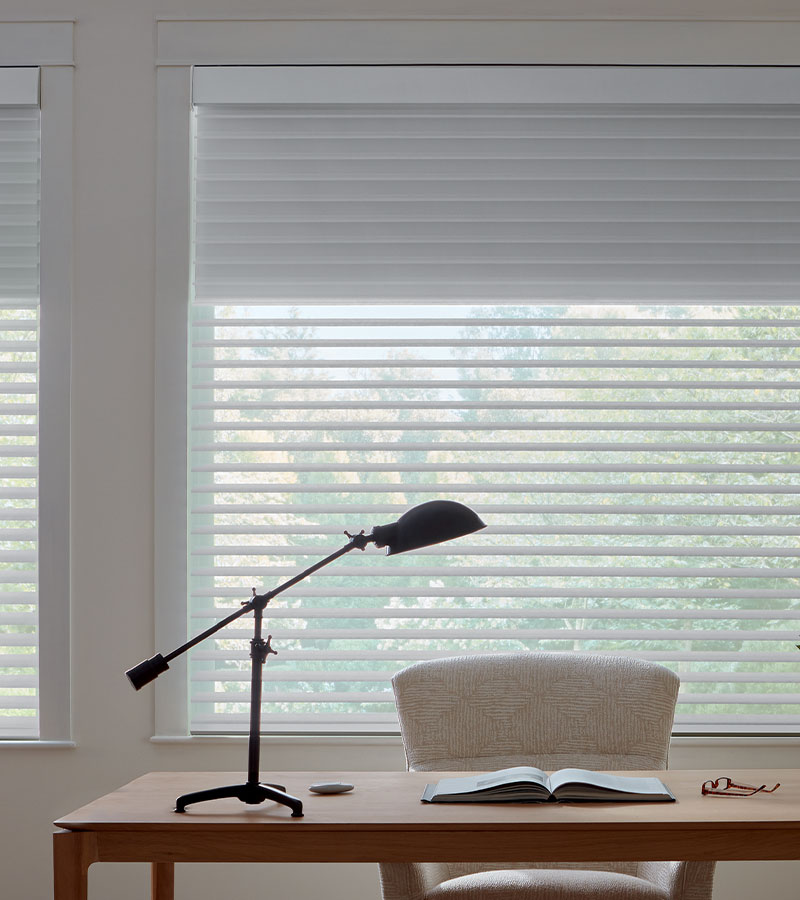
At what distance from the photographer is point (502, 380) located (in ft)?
9.84

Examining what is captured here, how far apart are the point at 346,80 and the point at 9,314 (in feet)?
4.34

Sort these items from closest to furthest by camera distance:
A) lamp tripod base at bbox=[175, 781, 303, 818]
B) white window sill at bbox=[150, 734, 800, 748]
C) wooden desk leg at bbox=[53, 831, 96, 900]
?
wooden desk leg at bbox=[53, 831, 96, 900] → lamp tripod base at bbox=[175, 781, 303, 818] → white window sill at bbox=[150, 734, 800, 748]

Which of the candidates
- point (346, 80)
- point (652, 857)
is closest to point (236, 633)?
point (652, 857)

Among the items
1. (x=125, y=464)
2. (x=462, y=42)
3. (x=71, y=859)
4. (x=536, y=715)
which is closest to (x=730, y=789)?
(x=536, y=715)

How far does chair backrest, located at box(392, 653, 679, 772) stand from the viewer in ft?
7.96

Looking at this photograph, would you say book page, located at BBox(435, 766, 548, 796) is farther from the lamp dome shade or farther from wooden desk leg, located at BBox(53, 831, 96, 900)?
wooden desk leg, located at BBox(53, 831, 96, 900)

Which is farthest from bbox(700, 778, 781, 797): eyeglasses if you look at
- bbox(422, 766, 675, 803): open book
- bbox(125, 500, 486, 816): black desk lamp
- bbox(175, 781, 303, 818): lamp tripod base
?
bbox(175, 781, 303, 818): lamp tripod base

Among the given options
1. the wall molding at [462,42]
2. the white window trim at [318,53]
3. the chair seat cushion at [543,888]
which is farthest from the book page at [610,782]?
the wall molding at [462,42]

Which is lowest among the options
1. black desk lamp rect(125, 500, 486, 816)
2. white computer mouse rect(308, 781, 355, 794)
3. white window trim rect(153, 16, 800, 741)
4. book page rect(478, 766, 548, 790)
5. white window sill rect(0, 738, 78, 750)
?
white window sill rect(0, 738, 78, 750)

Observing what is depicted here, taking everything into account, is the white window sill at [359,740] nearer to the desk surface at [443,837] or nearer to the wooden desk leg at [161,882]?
the wooden desk leg at [161,882]

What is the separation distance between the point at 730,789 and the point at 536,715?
0.59m

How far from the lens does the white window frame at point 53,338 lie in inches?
115

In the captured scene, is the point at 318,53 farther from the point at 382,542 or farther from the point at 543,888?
the point at 543,888

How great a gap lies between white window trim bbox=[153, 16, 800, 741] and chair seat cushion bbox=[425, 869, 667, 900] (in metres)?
1.48
